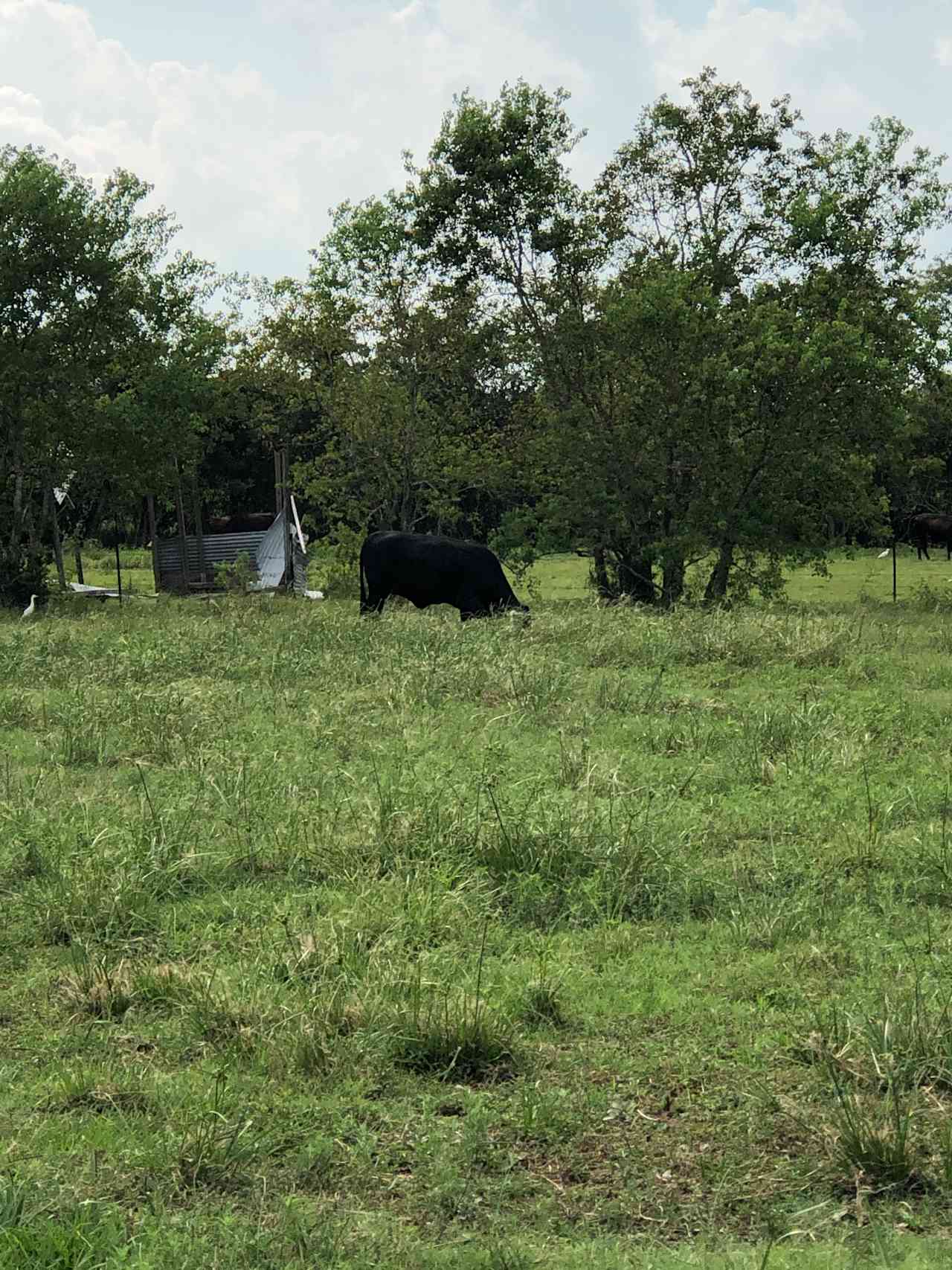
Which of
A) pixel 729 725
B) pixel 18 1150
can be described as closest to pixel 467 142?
pixel 729 725

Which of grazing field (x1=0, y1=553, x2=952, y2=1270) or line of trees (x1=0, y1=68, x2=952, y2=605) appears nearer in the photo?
grazing field (x1=0, y1=553, x2=952, y2=1270)

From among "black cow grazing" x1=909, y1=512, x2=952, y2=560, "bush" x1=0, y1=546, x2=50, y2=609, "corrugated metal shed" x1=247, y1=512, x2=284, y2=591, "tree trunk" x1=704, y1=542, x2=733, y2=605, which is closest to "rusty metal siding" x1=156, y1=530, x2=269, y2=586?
"corrugated metal shed" x1=247, y1=512, x2=284, y2=591

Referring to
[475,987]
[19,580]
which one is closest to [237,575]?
[19,580]

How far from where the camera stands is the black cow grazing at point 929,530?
1449 inches

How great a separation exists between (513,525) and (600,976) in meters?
17.9

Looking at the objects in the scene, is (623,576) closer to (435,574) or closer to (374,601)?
(435,574)

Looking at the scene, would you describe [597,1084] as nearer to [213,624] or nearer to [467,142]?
[213,624]

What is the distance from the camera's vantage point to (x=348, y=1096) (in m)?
4.31

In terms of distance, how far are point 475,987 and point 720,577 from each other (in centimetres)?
1766

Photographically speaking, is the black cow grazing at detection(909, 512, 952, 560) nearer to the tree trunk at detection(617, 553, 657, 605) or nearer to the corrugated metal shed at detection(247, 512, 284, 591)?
the tree trunk at detection(617, 553, 657, 605)

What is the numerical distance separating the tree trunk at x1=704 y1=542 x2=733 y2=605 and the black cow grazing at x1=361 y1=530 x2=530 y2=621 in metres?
4.04

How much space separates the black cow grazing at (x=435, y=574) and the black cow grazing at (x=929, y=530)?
2083 centimetres

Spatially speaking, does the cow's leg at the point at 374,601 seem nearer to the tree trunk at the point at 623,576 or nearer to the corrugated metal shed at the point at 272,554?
the tree trunk at the point at 623,576

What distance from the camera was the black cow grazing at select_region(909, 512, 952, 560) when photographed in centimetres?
3681
